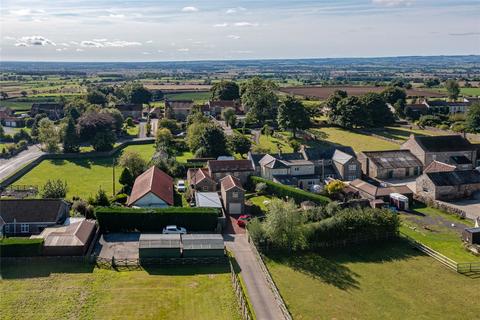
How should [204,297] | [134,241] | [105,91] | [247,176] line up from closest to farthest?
[204,297]
[134,241]
[247,176]
[105,91]

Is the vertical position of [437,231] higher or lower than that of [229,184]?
lower

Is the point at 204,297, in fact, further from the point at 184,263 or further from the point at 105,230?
the point at 105,230

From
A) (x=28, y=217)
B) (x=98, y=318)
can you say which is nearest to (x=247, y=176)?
(x=28, y=217)

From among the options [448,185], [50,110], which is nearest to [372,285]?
[448,185]

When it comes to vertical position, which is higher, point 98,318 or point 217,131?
point 217,131

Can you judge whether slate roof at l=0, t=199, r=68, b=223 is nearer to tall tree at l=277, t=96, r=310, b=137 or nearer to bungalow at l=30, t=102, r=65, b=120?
tall tree at l=277, t=96, r=310, b=137

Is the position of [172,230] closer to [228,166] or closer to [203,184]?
[203,184]
